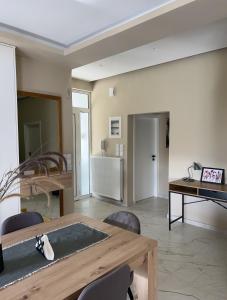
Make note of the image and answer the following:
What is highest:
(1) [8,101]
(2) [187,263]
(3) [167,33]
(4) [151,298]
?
(3) [167,33]

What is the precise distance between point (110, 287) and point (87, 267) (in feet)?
0.69

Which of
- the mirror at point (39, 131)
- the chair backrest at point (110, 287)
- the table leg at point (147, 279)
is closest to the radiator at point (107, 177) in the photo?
the mirror at point (39, 131)

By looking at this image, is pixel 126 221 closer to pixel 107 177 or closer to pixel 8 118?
pixel 8 118

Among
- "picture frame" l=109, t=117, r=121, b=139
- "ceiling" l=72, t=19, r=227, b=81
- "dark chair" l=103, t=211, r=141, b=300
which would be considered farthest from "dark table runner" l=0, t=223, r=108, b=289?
"picture frame" l=109, t=117, r=121, b=139

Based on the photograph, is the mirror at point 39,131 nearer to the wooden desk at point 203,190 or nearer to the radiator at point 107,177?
the radiator at point 107,177

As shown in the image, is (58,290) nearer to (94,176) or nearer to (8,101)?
(8,101)

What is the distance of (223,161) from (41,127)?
2724mm

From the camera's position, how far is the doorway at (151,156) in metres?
5.21

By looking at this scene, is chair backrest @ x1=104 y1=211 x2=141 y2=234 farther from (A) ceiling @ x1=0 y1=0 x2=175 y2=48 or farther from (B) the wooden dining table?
(A) ceiling @ x1=0 y1=0 x2=175 y2=48

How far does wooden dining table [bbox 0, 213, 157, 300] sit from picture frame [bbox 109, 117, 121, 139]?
3.07 meters

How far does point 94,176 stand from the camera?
5582 millimetres

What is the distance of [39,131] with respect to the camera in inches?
134

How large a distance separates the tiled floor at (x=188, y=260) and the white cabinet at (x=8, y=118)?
1.97 metres

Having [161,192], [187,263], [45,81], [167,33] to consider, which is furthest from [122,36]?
[161,192]
